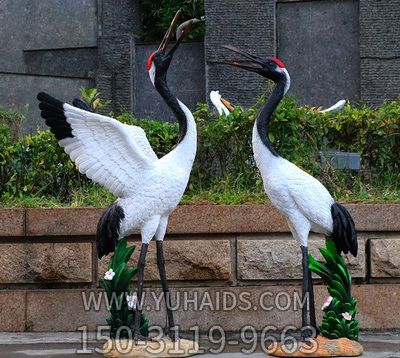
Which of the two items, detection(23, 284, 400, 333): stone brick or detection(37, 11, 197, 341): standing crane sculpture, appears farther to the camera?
detection(23, 284, 400, 333): stone brick

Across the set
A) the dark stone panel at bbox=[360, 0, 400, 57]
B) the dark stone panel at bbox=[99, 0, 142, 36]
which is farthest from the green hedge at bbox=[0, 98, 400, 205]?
the dark stone panel at bbox=[99, 0, 142, 36]

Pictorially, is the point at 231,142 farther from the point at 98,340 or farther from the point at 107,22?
the point at 107,22

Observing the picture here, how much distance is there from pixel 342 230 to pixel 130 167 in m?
1.60

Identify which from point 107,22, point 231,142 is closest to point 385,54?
point 107,22

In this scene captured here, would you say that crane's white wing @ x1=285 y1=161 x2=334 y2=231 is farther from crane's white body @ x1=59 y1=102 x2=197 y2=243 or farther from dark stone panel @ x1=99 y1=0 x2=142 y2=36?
dark stone panel @ x1=99 y1=0 x2=142 y2=36

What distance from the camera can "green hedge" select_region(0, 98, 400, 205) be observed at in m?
9.45

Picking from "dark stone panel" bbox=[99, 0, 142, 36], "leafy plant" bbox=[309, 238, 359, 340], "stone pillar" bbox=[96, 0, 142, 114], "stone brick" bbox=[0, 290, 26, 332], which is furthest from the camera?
"dark stone panel" bbox=[99, 0, 142, 36]

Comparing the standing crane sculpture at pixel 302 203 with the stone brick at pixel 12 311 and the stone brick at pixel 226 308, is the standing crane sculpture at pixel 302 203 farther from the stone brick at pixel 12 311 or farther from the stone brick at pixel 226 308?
the stone brick at pixel 12 311

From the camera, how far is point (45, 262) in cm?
899

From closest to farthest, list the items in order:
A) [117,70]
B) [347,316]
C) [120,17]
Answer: [347,316], [117,70], [120,17]

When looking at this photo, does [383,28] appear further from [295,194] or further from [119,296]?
[119,296]

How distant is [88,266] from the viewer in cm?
898

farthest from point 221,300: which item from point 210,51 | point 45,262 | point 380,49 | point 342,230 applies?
point 210,51

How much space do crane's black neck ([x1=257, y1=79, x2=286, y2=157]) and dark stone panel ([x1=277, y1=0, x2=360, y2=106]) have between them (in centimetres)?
1319
